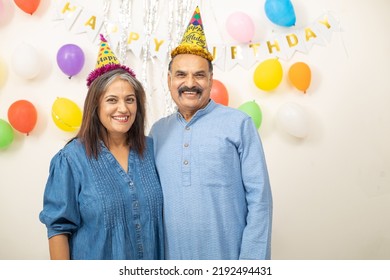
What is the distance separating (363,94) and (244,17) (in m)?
0.93

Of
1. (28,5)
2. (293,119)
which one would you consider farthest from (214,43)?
(28,5)

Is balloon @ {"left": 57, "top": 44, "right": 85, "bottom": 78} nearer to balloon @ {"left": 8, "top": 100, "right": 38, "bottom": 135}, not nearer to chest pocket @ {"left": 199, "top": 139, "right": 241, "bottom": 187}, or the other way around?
balloon @ {"left": 8, "top": 100, "right": 38, "bottom": 135}

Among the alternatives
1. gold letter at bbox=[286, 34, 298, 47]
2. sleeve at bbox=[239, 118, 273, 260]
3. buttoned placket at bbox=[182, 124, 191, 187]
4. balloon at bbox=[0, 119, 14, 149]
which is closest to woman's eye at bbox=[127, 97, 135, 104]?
buttoned placket at bbox=[182, 124, 191, 187]

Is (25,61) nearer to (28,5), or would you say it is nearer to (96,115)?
(28,5)

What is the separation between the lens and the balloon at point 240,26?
2525 mm

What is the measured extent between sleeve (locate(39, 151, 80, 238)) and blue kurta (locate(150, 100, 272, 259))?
34 centimetres

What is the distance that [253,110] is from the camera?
2496mm

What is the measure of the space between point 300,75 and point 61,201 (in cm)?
164

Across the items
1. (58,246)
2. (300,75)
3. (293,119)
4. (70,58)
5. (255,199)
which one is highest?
(70,58)

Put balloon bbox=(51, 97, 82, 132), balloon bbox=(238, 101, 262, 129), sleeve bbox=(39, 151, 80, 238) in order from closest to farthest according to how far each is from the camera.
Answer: sleeve bbox=(39, 151, 80, 238)
balloon bbox=(51, 97, 82, 132)
balloon bbox=(238, 101, 262, 129)

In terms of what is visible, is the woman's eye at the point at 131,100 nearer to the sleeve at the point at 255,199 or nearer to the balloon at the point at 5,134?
the sleeve at the point at 255,199

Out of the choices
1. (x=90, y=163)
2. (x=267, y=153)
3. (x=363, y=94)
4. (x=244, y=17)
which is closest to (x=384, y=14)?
(x=363, y=94)

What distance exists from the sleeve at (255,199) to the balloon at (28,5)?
1616 millimetres

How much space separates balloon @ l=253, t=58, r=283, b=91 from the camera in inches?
98.2
